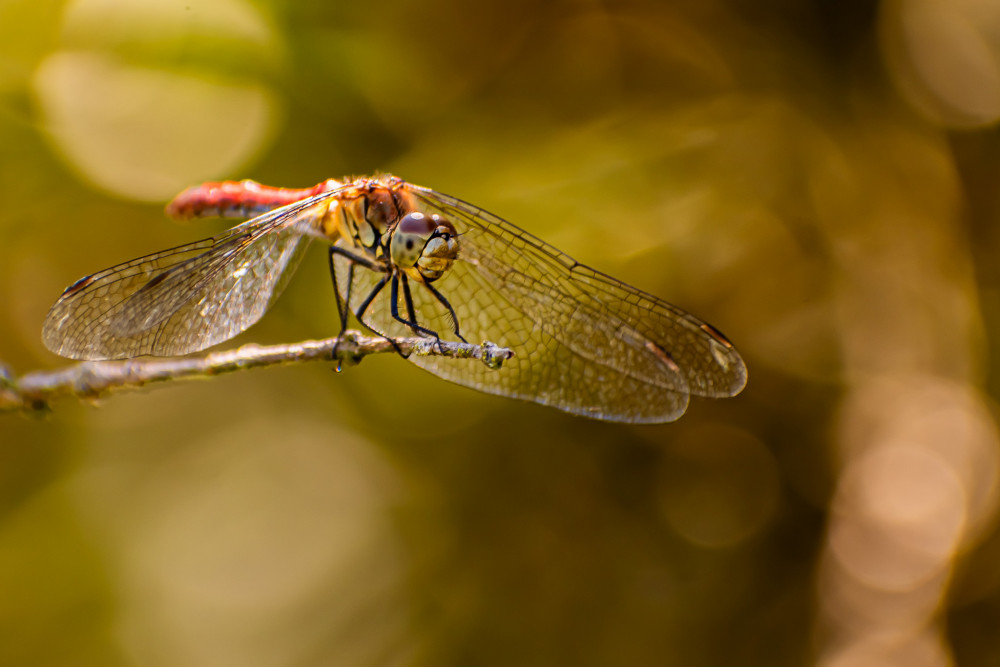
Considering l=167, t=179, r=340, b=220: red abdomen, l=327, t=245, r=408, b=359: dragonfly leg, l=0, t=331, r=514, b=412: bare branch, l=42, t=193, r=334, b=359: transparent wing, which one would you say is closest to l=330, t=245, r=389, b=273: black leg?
l=327, t=245, r=408, b=359: dragonfly leg

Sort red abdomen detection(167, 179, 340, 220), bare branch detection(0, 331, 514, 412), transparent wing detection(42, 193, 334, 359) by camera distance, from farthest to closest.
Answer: red abdomen detection(167, 179, 340, 220), transparent wing detection(42, 193, 334, 359), bare branch detection(0, 331, 514, 412)

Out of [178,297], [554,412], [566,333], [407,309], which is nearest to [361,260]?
[407,309]

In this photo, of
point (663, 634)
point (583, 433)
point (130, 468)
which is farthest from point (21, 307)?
point (663, 634)

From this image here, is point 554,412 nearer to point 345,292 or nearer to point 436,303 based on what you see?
point 436,303

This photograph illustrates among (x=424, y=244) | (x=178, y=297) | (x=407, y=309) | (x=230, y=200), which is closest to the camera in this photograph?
(x=178, y=297)

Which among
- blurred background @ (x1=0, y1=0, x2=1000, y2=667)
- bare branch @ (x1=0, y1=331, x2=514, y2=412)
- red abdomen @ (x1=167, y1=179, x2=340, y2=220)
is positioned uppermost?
bare branch @ (x1=0, y1=331, x2=514, y2=412)

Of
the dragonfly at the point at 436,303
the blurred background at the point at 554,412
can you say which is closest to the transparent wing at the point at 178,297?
the dragonfly at the point at 436,303

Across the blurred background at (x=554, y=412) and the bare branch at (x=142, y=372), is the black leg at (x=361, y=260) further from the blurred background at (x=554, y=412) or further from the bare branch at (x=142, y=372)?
the bare branch at (x=142, y=372)

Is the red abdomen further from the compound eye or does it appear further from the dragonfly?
the compound eye
